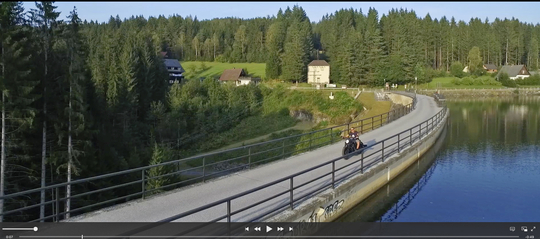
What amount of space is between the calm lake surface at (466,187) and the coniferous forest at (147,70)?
15888 millimetres

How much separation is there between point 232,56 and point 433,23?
57695 mm

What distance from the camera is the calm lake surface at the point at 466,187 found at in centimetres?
1346

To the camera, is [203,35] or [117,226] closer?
[117,226]

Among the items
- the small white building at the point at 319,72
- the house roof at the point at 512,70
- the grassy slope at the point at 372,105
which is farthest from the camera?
the house roof at the point at 512,70

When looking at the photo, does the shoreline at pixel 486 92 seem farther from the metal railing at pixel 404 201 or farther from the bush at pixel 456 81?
the metal railing at pixel 404 201

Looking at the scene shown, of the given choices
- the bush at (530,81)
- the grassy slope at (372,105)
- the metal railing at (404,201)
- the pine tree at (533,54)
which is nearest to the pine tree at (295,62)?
the grassy slope at (372,105)

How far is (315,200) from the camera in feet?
37.2

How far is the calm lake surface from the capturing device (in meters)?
13.5

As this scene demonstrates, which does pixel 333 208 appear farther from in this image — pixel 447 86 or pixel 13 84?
pixel 447 86

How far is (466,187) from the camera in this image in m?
16.8

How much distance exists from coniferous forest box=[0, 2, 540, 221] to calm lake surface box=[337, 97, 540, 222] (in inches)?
626

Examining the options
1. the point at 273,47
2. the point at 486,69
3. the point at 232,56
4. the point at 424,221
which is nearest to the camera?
the point at 424,221

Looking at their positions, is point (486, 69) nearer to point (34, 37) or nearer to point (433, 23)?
point (433, 23)

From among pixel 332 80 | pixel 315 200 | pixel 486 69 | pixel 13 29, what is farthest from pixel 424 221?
pixel 486 69
